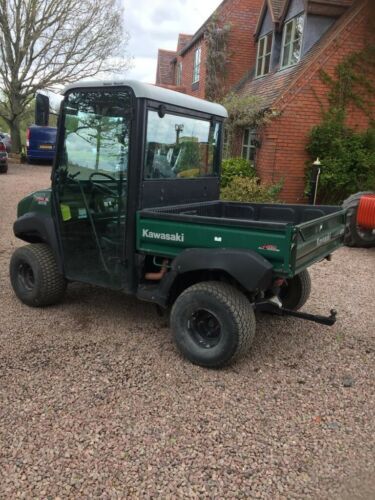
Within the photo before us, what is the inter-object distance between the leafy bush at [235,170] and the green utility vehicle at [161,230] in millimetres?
6514

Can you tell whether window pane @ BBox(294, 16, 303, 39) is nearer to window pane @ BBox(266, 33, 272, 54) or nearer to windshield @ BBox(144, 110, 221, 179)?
window pane @ BBox(266, 33, 272, 54)

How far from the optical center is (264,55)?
13.9 metres

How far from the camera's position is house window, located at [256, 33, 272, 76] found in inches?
546

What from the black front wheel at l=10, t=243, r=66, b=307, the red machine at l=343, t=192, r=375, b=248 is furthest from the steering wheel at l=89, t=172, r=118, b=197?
the red machine at l=343, t=192, r=375, b=248

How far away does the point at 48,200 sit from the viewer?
4.48m

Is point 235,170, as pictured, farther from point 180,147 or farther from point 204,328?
point 204,328

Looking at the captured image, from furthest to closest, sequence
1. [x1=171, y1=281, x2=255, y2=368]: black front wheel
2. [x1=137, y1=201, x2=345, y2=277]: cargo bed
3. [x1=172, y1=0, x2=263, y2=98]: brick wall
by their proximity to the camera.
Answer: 1. [x1=172, y1=0, x2=263, y2=98]: brick wall
2. [x1=171, y1=281, x2=255, y2=368]: black front wheel
3. [x1=137, y1=201, x2=345, y2=277]: cargo bed

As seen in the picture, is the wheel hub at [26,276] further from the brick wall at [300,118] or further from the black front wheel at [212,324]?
the brick wall at [300,118]

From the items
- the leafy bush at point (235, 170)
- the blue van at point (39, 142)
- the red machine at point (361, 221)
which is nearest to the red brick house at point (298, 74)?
the leafy bush at point (235, 170)

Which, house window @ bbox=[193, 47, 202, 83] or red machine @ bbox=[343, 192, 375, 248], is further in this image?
house window @ bbox=[193, 47, 202, 83]

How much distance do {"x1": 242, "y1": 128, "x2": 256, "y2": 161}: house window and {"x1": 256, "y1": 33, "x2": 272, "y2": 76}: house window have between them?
2.40 meters

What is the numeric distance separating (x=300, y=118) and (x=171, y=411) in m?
9.25

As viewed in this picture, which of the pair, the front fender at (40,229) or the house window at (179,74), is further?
the house window at (179,74)

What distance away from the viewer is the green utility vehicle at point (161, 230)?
342cm
